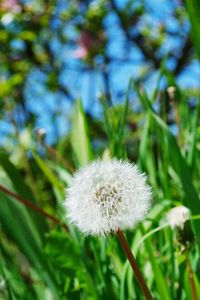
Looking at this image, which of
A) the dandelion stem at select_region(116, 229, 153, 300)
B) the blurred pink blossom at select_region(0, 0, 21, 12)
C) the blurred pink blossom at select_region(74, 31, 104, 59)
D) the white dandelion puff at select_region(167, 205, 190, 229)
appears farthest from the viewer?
the blurred pink blossom at select_region(74, 31, 104, 59)

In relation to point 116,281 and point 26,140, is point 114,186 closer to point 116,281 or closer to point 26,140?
point 116,281

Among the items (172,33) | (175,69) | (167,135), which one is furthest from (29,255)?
(175,69)

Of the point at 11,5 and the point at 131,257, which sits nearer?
the point at 131,257

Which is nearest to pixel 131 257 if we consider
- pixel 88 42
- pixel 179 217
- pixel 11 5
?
pixel 179 217

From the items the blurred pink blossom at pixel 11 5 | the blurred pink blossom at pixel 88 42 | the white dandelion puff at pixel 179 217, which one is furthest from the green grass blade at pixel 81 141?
the blurred pink blossom at pixel 88 42

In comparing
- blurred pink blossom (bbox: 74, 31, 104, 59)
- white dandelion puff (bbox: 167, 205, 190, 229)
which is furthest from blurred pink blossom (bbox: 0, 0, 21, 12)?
white dandelion puff (bbox: 167, 205, 190, 229)

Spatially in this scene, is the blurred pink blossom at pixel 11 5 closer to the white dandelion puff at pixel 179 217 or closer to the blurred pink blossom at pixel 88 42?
the blurred pink blossom at pixel 88 42

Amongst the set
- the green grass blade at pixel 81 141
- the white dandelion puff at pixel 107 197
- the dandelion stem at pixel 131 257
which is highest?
the green grass blade at pixel 81 141

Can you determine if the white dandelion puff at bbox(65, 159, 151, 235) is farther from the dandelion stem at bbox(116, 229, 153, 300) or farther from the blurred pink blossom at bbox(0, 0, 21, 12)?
the blurred pink blossom at bbox(0, 0, 21, 12)

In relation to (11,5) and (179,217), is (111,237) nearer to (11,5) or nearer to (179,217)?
(179,217)
